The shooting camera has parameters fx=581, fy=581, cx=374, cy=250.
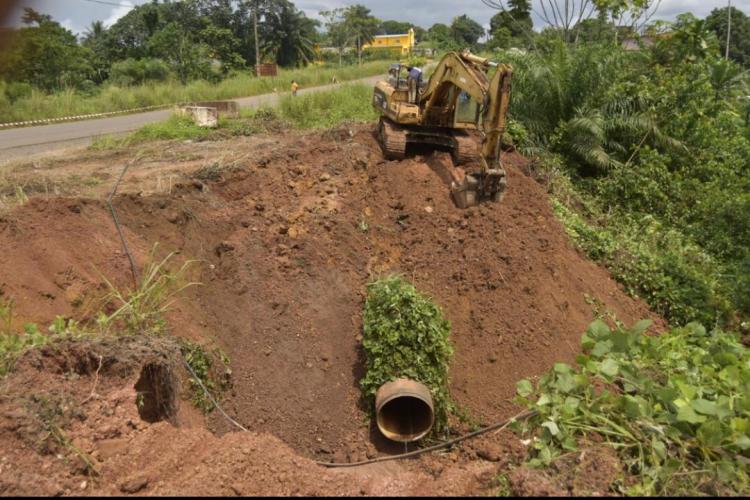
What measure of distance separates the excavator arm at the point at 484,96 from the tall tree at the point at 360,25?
155 ft

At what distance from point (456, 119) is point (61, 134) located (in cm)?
→ 1188

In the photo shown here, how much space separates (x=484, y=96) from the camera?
6680 mm

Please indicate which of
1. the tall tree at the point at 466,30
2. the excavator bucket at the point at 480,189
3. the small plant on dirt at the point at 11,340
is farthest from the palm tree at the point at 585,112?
the tall tree at the point at 466,30

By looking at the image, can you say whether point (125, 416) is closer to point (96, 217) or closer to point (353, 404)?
point (353, 404)

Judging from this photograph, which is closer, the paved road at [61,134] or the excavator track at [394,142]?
the excavator track at [394,142]

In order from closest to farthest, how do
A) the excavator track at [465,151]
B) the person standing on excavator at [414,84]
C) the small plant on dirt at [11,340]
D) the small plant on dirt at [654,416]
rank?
the small plant on dirt at [654,416] → the small plant on dirt at [11,340] → the excavator track at [465,151] → the person standing on excavator at [414,84]

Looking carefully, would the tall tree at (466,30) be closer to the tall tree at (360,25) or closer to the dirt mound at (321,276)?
the tall tree at (360,25)

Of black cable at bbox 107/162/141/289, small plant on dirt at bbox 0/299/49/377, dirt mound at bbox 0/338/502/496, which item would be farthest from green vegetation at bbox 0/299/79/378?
black cable at bbox 107/162/141/289

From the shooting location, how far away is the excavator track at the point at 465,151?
340 inches

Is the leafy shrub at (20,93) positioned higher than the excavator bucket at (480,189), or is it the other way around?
the excavator bucket at (480,189)

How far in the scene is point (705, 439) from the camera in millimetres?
2883

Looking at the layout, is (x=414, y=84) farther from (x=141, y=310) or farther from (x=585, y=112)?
(x=141, y=310)

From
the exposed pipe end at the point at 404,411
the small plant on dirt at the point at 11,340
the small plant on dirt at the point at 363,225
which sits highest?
the small plant on dirt at the point at 11,340

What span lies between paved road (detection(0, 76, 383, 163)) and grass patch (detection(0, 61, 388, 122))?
167 centimetres
